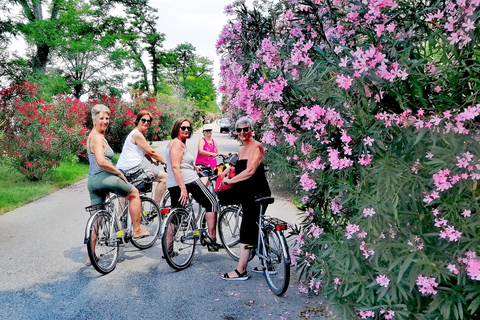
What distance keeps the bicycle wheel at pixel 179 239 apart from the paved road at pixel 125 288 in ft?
0.49

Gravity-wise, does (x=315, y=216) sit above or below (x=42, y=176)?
above

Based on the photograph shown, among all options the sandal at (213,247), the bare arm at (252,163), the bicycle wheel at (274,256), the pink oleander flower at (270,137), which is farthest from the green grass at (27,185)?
the pink oleander flower at (270,137)

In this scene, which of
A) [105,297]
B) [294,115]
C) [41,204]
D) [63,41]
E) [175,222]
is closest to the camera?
[294,115]

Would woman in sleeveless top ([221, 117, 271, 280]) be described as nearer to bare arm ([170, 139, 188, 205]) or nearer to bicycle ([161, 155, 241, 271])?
bare arm ([170, 139, 188, 205])

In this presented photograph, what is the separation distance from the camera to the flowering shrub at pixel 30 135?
11.9 m

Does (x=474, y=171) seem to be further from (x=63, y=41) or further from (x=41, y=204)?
(x=63, y=41)

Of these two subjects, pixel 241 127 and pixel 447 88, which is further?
pixel 241 127

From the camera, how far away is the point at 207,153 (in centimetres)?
773

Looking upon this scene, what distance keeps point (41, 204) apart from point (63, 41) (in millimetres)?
15663

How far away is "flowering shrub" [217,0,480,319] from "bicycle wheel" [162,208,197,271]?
7.66 feet

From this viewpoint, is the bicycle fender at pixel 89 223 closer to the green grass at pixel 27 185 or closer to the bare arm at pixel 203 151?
the bare arm at pixel 203 151

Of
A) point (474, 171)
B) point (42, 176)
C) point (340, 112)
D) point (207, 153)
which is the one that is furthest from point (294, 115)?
point (42, 176)

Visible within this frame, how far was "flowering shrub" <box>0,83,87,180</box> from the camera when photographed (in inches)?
467

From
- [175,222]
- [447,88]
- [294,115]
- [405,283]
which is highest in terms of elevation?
[447,88]
